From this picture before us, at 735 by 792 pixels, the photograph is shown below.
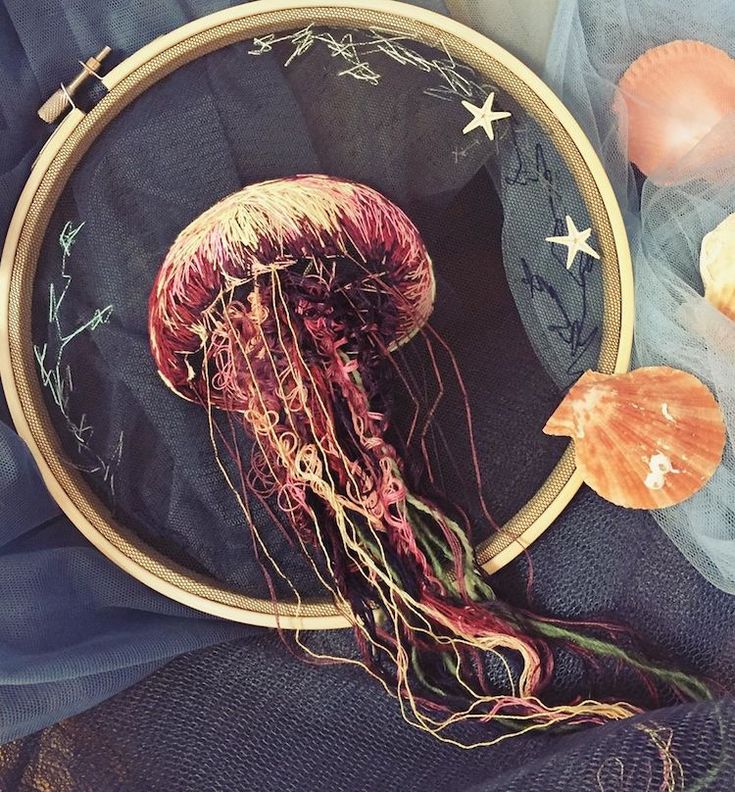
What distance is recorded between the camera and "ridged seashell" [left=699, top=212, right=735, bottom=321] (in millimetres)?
577

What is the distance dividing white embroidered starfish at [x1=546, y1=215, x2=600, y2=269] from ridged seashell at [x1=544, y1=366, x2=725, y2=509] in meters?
0.09

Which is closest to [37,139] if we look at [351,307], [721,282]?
[351,307]

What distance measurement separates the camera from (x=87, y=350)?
60cm

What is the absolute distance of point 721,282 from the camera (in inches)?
22.9

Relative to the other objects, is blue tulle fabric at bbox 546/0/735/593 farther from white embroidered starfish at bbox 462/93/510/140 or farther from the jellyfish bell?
the jellyfish bell

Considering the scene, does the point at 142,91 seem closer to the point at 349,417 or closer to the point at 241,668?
the point at 349,417

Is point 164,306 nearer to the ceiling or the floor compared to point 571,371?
nearer to the ceiling

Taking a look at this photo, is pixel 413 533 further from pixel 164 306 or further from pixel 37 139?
pixel 37 139

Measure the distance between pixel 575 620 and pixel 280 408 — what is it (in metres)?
0.28

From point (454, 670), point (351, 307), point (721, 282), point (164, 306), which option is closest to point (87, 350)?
point (164, 306)

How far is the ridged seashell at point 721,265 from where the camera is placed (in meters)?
0.58

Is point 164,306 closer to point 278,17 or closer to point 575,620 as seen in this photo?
point 278,17

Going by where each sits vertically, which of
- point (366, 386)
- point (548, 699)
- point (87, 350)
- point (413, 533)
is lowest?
point (548, 699)

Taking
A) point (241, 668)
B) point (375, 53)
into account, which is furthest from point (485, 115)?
point (241, 668)
